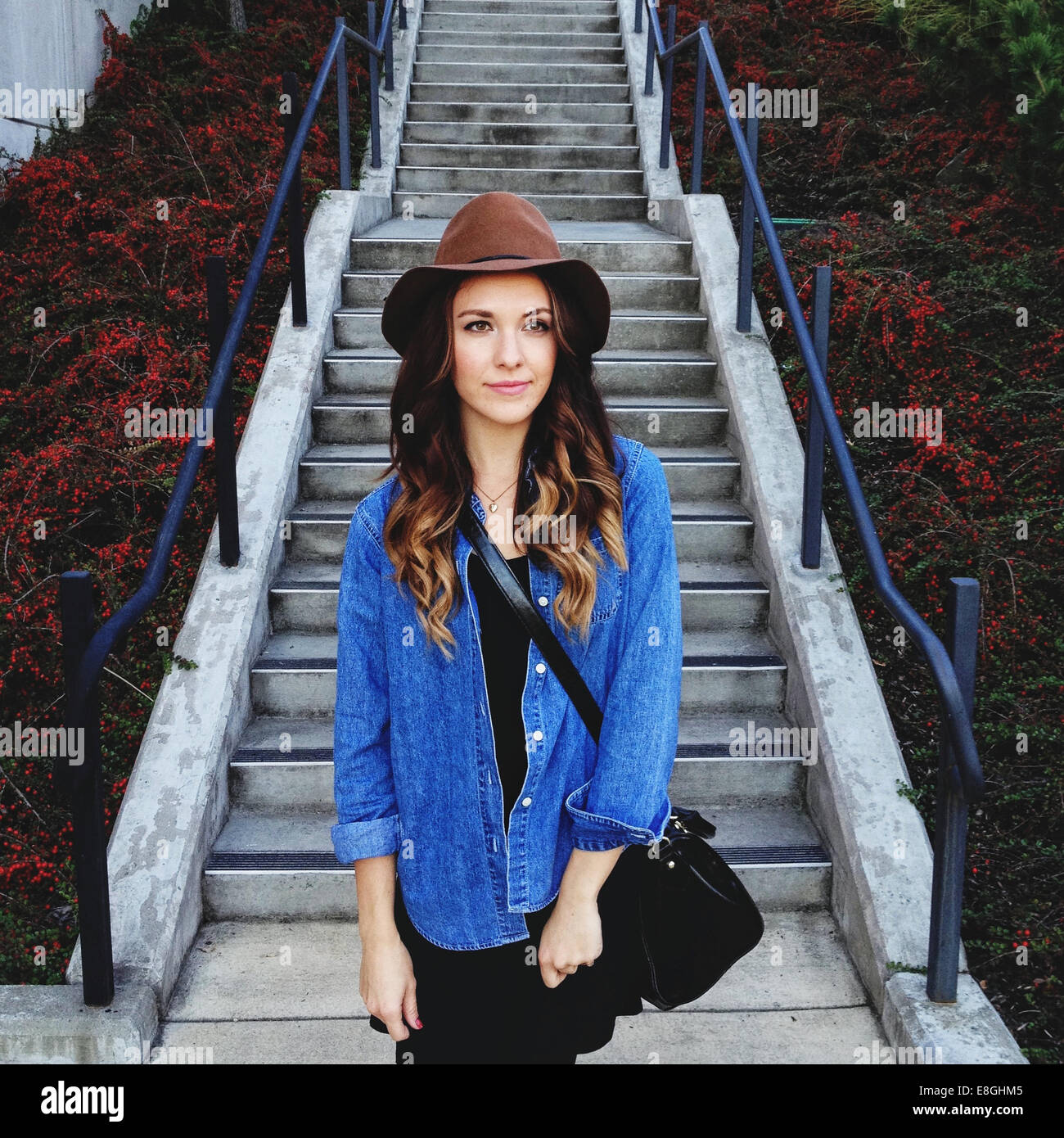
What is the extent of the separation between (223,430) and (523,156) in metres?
3.96

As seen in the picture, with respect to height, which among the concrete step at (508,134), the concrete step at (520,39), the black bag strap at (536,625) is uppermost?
the concrete step at (520,39)

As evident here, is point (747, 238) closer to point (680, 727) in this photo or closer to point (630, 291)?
point (630, 291)

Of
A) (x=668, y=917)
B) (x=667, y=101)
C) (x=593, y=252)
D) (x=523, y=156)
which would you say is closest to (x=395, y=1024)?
(x=668, y=917)

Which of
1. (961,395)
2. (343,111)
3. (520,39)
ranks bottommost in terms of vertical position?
(961,395)

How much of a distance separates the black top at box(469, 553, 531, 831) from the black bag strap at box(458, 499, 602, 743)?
1.0 inches

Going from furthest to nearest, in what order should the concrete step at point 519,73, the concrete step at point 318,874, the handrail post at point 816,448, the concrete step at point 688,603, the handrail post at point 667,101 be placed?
1. the concrete step at point 519,73
2. the handrail post at point 667,101
3. the concrete step at point 688,603
4. the handrail post at point 816,448
5. the concrete step at point 318,874

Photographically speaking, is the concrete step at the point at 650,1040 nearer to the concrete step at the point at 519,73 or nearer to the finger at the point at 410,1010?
the finger at the point at 410,1010

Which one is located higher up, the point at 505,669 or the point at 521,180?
the point at 521,180

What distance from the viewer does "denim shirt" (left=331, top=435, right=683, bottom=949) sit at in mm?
1480

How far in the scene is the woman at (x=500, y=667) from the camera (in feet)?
4.87

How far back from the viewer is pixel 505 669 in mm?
1528

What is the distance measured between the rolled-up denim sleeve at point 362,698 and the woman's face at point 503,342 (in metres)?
0.28

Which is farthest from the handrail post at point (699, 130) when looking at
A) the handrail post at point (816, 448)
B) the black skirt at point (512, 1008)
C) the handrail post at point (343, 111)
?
Result: the black skirt at point (512, 1008)
